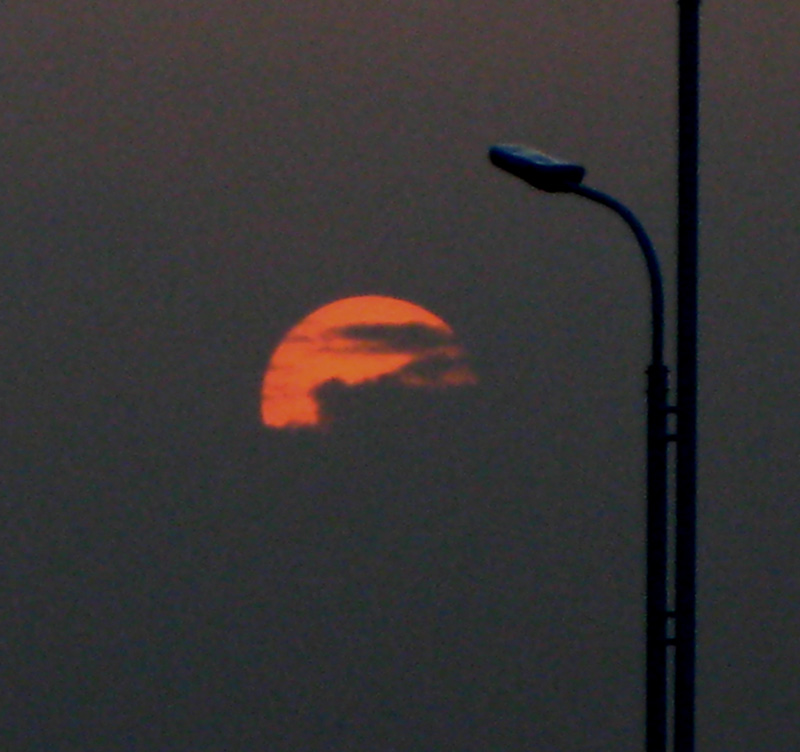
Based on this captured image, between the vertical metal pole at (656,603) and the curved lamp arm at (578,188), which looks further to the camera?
the curved lamp arm at (578,188)

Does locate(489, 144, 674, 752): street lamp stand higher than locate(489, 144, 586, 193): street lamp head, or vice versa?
locate(489, 144, 586, 193): street lamp head

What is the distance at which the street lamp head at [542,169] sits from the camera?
1031 centimetres

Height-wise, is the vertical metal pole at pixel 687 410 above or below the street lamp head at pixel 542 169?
below

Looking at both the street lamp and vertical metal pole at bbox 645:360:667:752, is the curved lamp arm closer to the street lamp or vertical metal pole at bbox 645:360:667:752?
the street lamp

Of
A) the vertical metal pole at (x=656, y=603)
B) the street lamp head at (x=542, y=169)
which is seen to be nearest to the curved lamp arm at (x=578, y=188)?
the street lamp head at (x=542, y=169)

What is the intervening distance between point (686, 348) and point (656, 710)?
5.38 feet

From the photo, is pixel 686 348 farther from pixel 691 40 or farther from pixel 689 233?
pixel 691 40

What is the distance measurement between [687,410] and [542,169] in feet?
4.28

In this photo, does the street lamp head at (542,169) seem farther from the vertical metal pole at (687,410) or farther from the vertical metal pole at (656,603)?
the vertical metal pole at (656,603)

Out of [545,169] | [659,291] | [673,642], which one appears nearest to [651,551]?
[673,642]

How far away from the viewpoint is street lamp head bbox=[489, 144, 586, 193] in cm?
1031

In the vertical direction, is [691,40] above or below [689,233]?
above

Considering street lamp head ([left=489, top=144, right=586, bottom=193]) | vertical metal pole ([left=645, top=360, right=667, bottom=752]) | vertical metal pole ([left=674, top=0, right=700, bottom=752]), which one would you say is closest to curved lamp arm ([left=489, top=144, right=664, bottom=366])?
street lamp head ([left=489, top=144, right=586, bottom=193])

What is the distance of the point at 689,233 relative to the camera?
1008cm
